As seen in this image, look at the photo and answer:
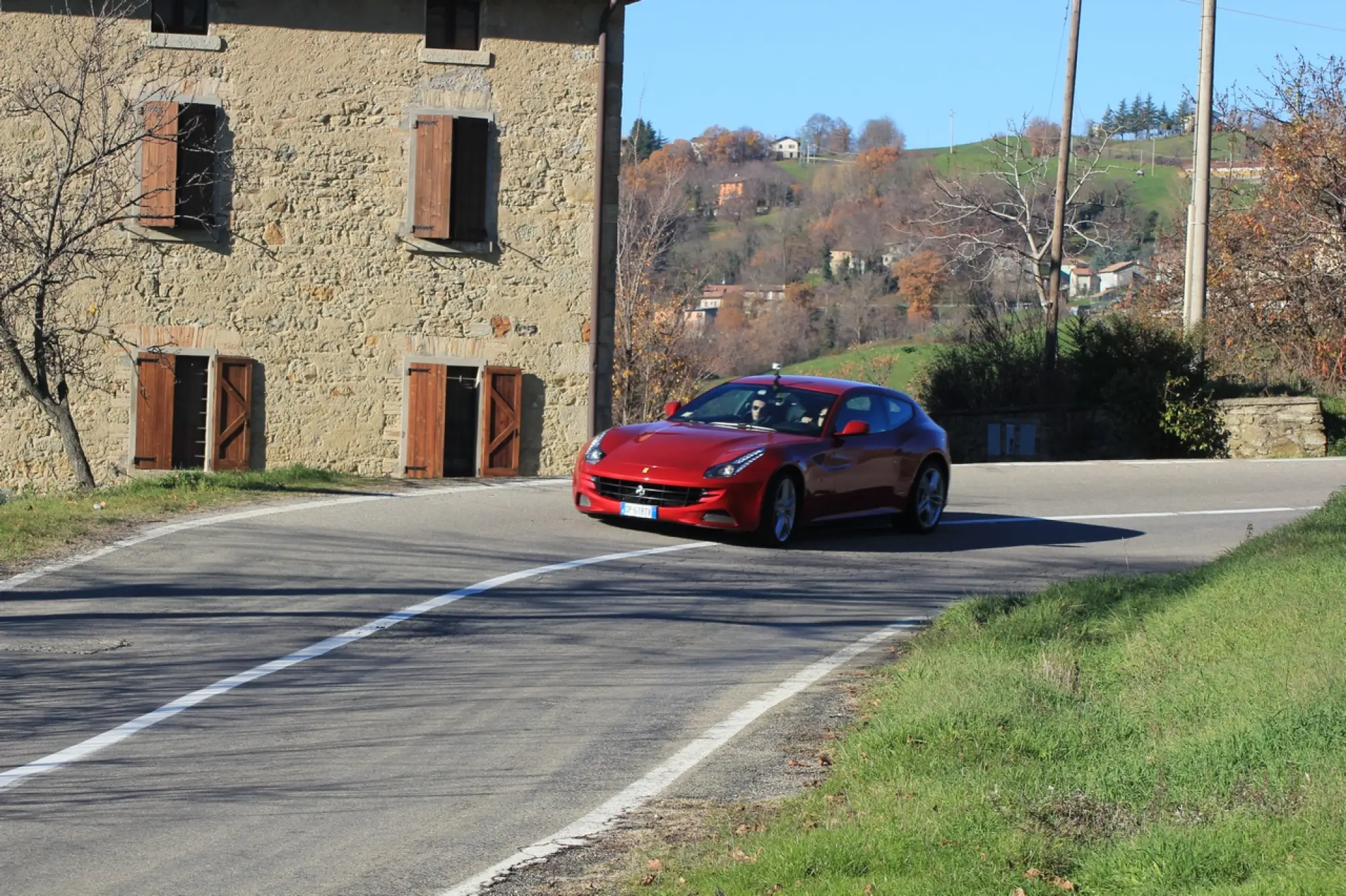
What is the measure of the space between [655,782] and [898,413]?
899 centimetres

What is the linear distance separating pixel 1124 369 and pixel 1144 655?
1939cm

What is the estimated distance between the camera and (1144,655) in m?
7.97

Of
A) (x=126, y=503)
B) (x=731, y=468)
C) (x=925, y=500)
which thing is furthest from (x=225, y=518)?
(x=925, y=500)

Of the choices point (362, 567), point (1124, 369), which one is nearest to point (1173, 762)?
point (362, 567)

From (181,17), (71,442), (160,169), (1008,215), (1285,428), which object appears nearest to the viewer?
(71,442)

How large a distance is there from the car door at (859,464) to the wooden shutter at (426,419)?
33.9 ft

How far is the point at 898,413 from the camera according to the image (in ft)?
48.9

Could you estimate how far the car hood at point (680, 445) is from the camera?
43.2ft

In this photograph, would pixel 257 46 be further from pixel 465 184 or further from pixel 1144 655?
pixel 1144 655

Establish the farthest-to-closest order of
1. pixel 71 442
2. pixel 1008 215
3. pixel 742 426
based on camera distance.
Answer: pixel 1008 215, pixel 71 442, pixel 742 426

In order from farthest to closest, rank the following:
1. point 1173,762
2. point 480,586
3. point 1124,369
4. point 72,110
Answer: point 1124,369 → point 72,110 → point 480,586 → point 1173,762

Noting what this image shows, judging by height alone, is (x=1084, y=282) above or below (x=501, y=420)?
above

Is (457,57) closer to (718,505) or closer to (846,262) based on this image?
(718,505)

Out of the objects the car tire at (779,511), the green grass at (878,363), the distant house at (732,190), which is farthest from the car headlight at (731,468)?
the distant house at (732,190)
